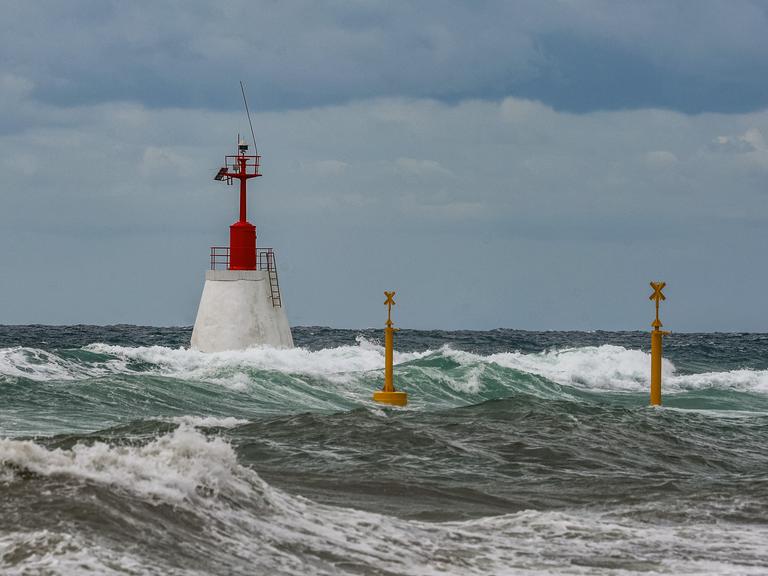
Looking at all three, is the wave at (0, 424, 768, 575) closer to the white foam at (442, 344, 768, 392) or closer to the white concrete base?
the white concrete base

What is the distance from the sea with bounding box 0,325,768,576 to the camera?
19.7 feet

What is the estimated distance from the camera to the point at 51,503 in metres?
6.08

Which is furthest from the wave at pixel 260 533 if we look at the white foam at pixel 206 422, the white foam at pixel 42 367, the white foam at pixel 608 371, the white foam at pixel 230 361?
the white foam at pixel 608 371

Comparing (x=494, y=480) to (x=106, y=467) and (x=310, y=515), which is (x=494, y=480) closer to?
(x=310, y=515)

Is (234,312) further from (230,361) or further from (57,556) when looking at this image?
(57,556)

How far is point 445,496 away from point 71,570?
4.57m

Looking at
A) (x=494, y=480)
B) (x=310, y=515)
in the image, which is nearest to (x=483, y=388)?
(x=494, y=480)

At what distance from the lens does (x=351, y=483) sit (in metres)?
9.56

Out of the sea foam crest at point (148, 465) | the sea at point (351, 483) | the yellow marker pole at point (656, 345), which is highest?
the yellow marker pole at point (656, 345)

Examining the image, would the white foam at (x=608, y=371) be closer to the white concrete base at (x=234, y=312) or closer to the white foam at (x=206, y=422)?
the white concrete base at (x=234, y=312)

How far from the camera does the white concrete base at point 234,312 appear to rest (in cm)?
2253

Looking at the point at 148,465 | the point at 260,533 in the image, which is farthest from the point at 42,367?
the point at 260,533

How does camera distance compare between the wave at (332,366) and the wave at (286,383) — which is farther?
the wave at (332,366)

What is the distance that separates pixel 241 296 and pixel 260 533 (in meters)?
16.2
